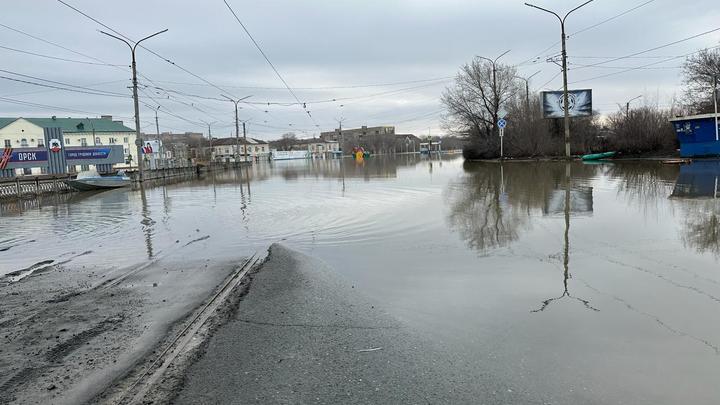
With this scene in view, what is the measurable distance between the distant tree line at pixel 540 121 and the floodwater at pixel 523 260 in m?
26.9

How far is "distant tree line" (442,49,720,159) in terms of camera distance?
1661 inches

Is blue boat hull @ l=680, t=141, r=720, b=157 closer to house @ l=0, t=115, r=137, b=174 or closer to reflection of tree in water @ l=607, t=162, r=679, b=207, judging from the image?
reflection of tree in water @ l=607, t=162, r=679, b=207

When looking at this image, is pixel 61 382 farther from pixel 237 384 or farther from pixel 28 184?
pixel 28 184

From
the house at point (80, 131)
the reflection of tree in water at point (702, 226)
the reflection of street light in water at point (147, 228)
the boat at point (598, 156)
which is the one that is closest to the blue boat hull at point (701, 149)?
the boat at point (598, 156)

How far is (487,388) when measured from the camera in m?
3.82

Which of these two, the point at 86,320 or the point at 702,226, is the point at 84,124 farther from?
the point at 702,226

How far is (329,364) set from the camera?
4.32 m

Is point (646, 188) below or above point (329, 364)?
above

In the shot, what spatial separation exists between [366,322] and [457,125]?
189ft

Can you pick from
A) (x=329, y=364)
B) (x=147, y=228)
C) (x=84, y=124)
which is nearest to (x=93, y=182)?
(x=147, y=228)

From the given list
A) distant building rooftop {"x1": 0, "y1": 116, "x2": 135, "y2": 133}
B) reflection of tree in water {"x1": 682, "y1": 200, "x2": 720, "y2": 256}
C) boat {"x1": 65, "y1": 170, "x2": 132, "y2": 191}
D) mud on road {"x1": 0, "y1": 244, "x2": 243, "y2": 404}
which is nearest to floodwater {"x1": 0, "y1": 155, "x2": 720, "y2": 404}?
reflection of tree in water {"x1": 682, "y1": 200, "x2": 720, "y2": 256}

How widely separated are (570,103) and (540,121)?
10.3 feet

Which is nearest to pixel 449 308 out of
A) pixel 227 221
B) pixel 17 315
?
pixel 17 315

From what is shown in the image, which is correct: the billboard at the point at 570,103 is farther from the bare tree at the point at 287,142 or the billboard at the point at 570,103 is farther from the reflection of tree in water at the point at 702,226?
the bare tree at the point at 287,142
